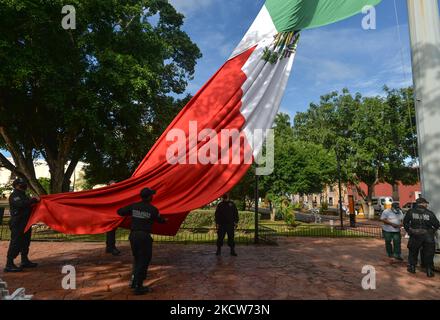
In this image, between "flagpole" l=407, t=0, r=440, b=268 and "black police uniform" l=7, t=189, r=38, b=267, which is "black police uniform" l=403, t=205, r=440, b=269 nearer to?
"flagpole" l=407, t=0, r=440, b=268

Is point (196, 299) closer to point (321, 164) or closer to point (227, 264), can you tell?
point (227, 264)

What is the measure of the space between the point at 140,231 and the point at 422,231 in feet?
23.4

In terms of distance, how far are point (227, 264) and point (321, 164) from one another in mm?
27494

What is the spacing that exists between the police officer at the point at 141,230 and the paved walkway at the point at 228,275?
412mm

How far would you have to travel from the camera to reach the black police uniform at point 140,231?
19.4ft

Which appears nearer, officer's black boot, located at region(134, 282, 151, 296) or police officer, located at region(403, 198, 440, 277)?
officer's black boot, located at region(134, 282, 151, 296)

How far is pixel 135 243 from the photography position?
5.88 metres

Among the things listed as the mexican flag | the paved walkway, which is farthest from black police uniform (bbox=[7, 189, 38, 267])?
the mexican flag

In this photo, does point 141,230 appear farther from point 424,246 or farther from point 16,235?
point 424,246

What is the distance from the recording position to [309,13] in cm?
732

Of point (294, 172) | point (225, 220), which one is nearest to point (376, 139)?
point (294, 172)

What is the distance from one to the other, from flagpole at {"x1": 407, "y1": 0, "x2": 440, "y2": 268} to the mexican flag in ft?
9.93

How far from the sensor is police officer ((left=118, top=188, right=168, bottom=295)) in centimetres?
590
